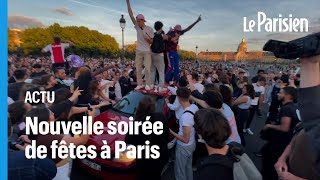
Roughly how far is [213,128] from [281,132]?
7.25 ft

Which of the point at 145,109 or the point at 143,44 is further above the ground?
the point at 143,44

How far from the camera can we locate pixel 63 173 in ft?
8.96

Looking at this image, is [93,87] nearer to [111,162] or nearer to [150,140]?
[111,162]

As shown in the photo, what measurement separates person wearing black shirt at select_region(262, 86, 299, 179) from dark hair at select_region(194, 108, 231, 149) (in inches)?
80.0

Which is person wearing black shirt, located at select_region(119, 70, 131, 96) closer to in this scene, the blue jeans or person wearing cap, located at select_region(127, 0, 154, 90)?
the blue jeans

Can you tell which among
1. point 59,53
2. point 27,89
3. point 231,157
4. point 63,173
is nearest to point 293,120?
point 231,157

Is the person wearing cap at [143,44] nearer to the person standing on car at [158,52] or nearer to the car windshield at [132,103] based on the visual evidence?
the person standing on car at [158,52]

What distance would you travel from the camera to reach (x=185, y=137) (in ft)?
12.3

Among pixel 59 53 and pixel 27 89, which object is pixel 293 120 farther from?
pixel 59 53

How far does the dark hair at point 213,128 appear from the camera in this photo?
6.68 ft

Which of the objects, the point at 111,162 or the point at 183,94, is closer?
the point at 183,94

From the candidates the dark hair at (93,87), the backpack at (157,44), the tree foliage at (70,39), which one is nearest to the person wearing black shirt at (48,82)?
the dark hair at (93,87)

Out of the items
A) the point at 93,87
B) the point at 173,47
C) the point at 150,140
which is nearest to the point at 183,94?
the point at 150,140

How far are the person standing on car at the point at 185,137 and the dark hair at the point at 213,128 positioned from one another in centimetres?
149
